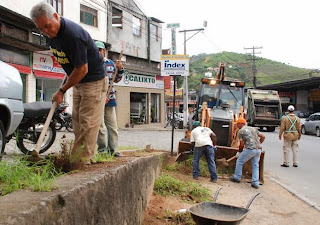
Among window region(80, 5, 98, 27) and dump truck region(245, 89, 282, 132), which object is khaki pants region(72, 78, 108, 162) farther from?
dump truck region(245, 89, 282, 132)

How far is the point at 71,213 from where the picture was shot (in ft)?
6.89

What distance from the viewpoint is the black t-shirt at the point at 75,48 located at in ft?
10.1

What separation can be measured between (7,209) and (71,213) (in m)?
0.47

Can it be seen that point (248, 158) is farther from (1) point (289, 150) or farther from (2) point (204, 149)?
(1) point (289, 150)

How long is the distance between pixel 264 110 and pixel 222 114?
56.1ft

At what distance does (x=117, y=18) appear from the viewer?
22.5 metres

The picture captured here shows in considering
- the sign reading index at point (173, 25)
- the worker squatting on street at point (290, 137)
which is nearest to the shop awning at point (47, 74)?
the sign reading index at point (173, 25)

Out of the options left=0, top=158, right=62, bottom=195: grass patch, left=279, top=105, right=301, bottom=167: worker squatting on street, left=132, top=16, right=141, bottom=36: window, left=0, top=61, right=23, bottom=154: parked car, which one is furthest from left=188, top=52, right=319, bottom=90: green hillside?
left=0, top=158, right=62, bottom=195: grass patch

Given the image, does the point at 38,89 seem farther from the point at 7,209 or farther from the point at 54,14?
the point at 7,209

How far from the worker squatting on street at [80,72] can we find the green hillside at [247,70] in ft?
209

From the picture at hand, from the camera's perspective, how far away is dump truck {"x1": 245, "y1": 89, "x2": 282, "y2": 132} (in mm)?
24609

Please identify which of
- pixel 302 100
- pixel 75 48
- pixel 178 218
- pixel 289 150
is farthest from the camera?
pixel 302 100

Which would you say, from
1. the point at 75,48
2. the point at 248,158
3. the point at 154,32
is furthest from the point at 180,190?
the point at 154,32

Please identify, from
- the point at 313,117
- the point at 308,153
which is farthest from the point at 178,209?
the point at 313,117
